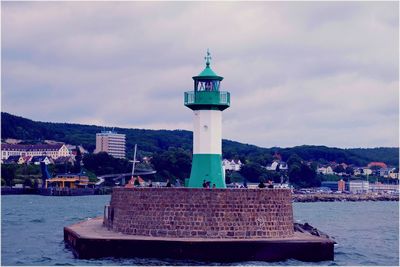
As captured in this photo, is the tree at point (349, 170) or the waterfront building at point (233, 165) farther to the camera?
the tree at point (349, 170)

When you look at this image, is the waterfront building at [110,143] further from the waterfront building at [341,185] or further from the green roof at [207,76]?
the green roof at [207,76]

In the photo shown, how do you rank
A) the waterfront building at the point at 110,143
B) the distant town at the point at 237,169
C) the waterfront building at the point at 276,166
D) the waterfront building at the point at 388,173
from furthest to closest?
the waterfront building at the point at 388,173 < the waterfront building at the point at 110,143 < the waterfront building at the point at 276,166 < the distant town at the point at 237,169

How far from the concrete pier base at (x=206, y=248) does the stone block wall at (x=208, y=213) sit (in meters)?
0.41

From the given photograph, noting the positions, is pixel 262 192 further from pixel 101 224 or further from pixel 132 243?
pixel 101 224

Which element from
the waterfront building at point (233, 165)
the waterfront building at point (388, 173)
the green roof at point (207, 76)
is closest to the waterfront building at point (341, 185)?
the waterfront building at point (233, 165)

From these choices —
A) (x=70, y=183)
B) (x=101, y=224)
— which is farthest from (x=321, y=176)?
(x=101, y=224)

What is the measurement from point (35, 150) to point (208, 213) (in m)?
123

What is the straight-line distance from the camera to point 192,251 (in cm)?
2262

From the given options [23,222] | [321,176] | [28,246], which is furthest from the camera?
[321,176]

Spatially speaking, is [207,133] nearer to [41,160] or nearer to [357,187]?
[41,160]

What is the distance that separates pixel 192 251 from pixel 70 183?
89.6m

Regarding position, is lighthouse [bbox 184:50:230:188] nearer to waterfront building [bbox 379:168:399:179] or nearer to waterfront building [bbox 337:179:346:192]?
waterfront building [bbox 337:179:346:192]

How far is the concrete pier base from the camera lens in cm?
2266

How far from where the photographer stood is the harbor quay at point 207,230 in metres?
22.8
